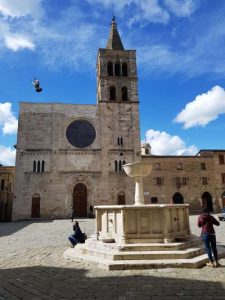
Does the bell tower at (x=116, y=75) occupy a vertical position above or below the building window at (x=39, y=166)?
above

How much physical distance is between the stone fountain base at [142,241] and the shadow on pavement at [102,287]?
0.84m

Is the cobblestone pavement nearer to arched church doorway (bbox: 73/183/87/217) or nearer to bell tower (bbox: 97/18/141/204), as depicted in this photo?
arched church doorway (bbox: 73/183/87/217)

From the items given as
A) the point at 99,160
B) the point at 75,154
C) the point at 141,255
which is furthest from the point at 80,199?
the point at 141,255

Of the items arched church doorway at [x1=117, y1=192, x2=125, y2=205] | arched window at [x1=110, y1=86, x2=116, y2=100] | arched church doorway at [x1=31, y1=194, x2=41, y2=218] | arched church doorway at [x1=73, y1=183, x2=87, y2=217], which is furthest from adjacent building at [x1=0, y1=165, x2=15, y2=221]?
arched window at [x1=110, y1=86, x2=116, y2=100]

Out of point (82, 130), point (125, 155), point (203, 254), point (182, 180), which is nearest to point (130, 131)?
point (125, 155)

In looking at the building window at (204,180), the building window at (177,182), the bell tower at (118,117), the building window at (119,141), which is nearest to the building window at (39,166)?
the bell tower at (118,117)

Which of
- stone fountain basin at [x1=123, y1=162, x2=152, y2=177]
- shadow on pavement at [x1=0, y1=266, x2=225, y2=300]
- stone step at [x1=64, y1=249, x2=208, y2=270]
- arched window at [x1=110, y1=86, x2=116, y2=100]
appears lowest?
shadow on pavement at [x1=0, y1=266, x2=225, y2=300]

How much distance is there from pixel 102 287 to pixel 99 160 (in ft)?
87.7

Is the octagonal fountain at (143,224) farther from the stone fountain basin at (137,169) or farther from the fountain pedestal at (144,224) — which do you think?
the stone fountain basin at (137,169)

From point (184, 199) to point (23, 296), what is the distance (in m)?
32.2

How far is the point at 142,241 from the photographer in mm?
8000

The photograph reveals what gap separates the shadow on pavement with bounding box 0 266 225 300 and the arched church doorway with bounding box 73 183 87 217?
2476 cm

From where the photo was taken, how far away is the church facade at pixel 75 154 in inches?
1191

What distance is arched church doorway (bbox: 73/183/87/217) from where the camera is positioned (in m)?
30.9
